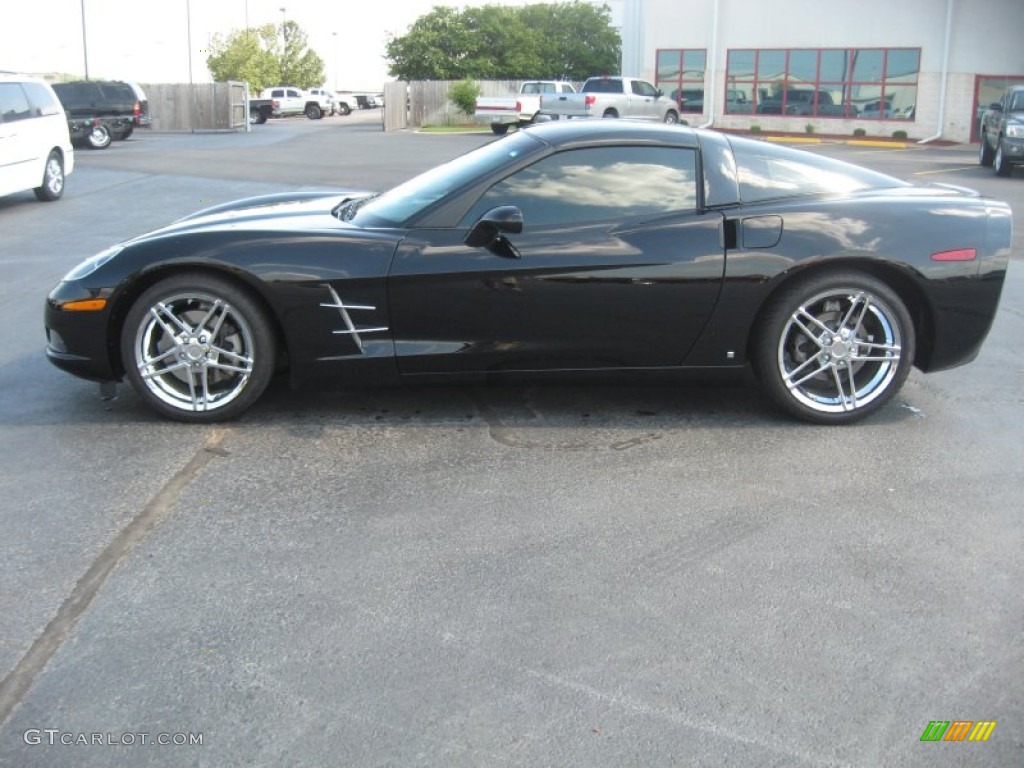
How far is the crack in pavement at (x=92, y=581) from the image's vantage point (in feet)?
9.88

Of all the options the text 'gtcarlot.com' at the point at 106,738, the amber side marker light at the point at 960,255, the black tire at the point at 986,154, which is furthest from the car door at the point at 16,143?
the black tire at the point at 986,154

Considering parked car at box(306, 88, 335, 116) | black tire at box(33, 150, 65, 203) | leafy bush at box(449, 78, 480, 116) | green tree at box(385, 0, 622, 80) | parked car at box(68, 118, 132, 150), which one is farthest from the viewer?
parked car at box(306, 88, 335, 116)

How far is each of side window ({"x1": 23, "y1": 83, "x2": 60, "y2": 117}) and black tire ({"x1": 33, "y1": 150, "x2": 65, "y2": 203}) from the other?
55 cm

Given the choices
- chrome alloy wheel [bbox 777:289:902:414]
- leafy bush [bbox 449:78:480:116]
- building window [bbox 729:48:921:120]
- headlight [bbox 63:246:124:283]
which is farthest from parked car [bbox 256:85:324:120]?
chrome alloy wheel [bbox 777:289:902:414]

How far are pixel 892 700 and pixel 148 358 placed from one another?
11.9 feet

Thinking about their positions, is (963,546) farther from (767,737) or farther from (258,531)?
(258,531)

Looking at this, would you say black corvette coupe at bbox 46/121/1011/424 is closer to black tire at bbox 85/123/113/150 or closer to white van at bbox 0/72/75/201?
white van at bbox 0/72/75/201

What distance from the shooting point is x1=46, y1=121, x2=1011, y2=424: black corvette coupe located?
5.04 meters

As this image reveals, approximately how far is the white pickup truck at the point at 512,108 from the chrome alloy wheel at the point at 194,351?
30.5 metres

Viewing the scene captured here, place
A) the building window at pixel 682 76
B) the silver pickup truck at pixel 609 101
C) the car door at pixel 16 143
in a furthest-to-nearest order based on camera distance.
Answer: the building window at pixel 682 76 < the silver pickup truck at pixel 609 101 < the car door at pixel 16 143

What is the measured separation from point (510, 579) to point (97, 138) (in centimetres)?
2864

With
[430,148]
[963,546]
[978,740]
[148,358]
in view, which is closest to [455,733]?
[978,740]

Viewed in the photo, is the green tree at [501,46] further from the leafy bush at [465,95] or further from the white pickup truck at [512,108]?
the white pickup truck at [512,108]

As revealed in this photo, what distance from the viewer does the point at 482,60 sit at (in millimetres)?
53750
